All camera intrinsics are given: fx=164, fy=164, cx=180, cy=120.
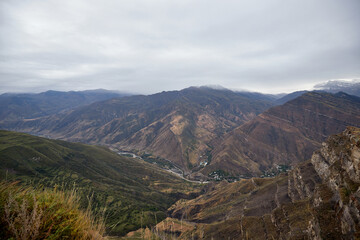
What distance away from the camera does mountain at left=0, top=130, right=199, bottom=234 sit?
82000 mm

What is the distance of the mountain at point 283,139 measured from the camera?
160500 mm

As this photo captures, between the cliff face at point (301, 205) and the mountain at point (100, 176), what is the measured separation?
20473 mm

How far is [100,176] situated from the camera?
4496 inches

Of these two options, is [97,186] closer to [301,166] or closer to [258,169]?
[301,166]

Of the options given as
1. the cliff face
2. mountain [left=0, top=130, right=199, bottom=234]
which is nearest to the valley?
the cliff face

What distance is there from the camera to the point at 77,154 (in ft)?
453

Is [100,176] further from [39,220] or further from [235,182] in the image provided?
[39,220]

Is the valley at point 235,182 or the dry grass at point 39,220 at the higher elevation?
the dry grass at point 39,220

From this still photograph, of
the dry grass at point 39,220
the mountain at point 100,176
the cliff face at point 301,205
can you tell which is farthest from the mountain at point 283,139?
the dry grass at point 39,220

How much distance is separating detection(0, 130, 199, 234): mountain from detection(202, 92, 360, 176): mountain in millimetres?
58963

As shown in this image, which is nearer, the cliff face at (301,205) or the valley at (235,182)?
the cliff face at (301,205)

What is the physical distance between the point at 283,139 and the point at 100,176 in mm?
181210

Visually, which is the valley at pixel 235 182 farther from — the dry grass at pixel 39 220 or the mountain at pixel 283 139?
the mountain at pixel 283 139

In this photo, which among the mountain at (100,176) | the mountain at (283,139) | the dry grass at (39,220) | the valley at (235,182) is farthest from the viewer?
the mountain at (283,139)
